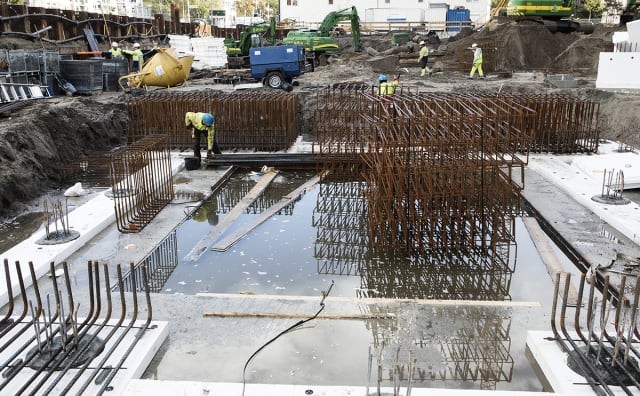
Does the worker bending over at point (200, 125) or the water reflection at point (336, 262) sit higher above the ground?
the worker bending over at point (200, 125)

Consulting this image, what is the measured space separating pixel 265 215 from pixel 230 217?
27.8 inches

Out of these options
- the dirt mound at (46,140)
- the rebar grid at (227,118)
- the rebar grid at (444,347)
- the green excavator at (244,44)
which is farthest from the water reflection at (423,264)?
the green excavator at (244,44)

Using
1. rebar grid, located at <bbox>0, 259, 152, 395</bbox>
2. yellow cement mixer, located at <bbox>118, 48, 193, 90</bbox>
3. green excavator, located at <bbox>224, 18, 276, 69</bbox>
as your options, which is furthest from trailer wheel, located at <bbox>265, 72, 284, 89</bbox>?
rebar grid, located at <bbox>0, 259, 152, 395</bbox>

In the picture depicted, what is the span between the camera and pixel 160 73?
23125 mm

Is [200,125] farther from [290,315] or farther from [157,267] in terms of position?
[290,315]

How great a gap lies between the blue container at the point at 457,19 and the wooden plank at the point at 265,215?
150 feet

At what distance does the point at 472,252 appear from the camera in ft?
29.7

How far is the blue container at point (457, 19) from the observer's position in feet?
176

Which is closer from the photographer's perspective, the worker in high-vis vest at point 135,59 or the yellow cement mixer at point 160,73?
the yellow cement mixer at point 160,73

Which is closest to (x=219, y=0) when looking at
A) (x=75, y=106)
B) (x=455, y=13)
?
(x=455, y=13)

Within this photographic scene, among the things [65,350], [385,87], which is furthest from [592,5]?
[65,350]

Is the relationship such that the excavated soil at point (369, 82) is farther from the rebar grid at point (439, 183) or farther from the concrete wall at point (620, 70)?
the rebar grid at point (439, 183)

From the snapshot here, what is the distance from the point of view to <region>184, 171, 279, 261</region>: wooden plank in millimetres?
9102

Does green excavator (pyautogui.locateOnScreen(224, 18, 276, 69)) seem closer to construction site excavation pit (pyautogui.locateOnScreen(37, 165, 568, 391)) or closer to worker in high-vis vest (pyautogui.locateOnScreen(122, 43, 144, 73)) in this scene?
worker in high-vis vest (pyautogui.locateOnScreen(122, 43, 144, 73))
